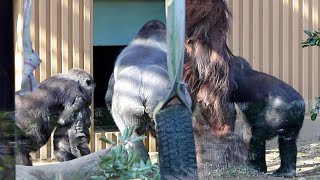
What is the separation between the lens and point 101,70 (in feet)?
22.4

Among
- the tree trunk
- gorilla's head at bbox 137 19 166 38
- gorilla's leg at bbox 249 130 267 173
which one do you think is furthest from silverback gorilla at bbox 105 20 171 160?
the tree trunk

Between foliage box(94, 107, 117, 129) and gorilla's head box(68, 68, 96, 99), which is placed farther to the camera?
foliage box(94, 107, 117, 129)

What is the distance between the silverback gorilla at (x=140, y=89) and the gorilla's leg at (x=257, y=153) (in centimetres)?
76

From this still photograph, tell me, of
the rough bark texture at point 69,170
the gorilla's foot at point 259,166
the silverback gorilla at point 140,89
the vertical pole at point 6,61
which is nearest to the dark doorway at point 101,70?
the silverback gorilla at point 140,89

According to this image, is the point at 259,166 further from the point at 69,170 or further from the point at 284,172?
the point at 69,170

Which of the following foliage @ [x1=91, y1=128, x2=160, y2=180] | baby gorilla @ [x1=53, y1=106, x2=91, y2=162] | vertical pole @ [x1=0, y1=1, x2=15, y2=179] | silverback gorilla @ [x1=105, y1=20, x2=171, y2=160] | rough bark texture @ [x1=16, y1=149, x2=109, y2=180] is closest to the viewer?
vertical pole @ [x1=0, y1=1, x2=15, y2=179]

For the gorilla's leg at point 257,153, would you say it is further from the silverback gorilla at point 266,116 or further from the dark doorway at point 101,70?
the dark doorway at point 101,70

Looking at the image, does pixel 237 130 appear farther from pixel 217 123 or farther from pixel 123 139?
pixel 123 139

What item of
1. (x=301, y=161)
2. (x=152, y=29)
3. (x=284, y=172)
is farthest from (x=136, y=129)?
(x=301, y=161)

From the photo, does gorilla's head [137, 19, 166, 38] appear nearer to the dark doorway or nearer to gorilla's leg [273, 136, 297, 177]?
the dark doorway

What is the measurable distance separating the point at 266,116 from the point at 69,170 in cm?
238

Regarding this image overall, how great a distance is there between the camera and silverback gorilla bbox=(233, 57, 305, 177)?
565cm

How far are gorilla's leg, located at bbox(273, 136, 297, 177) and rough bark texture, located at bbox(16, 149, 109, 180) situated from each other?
7.54 ft

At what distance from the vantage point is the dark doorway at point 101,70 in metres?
6.61
